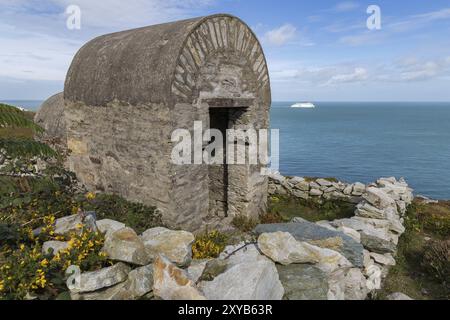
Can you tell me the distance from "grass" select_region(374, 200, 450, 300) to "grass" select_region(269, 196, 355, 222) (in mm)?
1758

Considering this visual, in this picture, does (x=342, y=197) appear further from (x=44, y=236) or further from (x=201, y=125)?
(x=44, y=236)

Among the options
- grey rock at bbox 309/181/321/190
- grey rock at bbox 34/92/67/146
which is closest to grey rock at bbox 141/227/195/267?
grey rock at bbox 309/181/321/190

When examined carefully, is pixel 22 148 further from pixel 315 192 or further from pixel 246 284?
pixel 315 192

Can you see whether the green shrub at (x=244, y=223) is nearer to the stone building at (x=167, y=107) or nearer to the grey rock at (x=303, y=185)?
the stone building at (x=167, y=107)

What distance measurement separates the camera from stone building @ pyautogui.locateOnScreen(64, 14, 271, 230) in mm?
6461

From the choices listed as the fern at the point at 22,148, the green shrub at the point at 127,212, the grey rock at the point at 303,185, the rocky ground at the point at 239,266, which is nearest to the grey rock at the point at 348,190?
the grey rock at the point at 303,185

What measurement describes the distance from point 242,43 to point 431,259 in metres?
6.60

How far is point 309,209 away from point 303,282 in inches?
250

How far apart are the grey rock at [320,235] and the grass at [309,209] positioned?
9.21ft

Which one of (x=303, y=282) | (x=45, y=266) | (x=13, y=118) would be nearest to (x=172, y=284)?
(x=45, y=266)

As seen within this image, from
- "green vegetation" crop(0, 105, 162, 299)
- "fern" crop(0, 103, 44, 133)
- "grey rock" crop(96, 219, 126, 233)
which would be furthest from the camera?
"grey rock" crop(96, 219, 126, 233)

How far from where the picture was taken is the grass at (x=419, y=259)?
5562 millimetres

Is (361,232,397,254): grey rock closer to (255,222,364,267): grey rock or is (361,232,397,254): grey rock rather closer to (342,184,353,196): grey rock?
(255,222,364,267): grey rock
